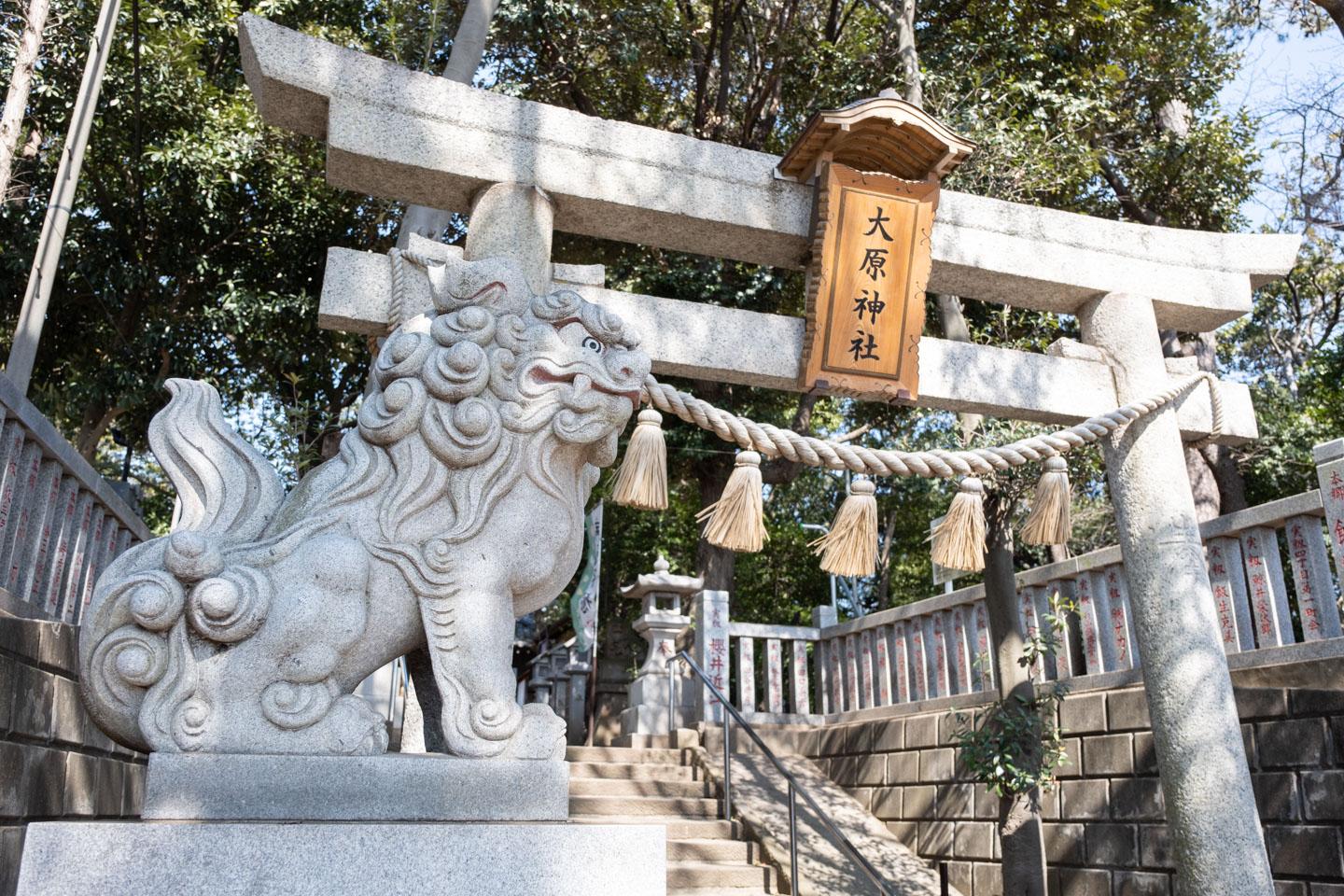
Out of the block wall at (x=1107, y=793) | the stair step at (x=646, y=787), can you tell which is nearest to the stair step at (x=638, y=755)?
the stair step at (x=646, y=787)

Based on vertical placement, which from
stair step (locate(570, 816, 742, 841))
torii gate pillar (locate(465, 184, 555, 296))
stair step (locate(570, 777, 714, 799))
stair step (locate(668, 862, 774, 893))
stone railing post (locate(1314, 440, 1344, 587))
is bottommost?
stair step (locate(668, 862, 774, 893))

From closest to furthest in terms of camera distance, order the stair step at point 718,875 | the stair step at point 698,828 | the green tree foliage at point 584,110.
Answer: the stair step at point 718,875 < the stair step at point 698,828 < the green tree foliage at point 584,110

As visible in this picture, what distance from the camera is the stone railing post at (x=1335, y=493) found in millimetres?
4543

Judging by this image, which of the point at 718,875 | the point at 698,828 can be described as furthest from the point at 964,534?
the point at 698,828

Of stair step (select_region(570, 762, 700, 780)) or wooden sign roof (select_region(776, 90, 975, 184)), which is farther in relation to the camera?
stair step (select_region(570, 762, 700, 780))

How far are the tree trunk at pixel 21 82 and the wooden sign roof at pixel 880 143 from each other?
20.0 feet

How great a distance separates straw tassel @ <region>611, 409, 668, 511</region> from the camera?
3252mm

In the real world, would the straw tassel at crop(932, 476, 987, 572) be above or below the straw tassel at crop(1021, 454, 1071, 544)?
below

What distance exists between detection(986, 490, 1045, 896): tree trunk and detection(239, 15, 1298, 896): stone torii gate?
45.8 inches

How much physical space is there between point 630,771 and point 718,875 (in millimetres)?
1467

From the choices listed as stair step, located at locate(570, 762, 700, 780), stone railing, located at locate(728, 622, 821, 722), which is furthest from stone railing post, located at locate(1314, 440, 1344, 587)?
stair step, located at locate(570, 762, 700, 780)

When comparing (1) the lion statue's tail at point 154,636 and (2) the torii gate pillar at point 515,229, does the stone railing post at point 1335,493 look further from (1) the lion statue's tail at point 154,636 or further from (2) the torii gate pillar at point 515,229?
(1) the lion statue's tail at point 154,636

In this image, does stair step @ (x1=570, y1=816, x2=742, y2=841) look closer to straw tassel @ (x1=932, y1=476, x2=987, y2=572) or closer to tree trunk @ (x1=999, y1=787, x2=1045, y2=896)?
tree trunk @ (x1=999, y1=787, x2=1045, y2=896)

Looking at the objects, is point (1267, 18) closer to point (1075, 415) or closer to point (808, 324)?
point (1075, 415)
